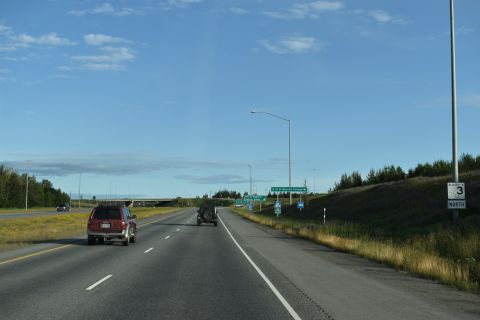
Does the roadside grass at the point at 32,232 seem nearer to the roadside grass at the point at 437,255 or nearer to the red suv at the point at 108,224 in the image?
the red suv at the point at 108,224

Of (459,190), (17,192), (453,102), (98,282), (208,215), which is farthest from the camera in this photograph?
(17,192)

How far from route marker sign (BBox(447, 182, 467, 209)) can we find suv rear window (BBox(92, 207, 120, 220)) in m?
14.0

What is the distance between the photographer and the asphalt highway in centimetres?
883

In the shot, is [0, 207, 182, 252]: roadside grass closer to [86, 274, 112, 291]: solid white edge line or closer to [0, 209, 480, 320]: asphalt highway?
[0, 209, 480, 320]: asphalt highway

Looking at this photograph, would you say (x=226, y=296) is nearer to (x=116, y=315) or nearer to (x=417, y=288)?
(x=116, y=315)

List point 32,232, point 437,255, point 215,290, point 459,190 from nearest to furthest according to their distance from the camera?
point 215,290 → point 437,255 → point 459,190 → point 32,232

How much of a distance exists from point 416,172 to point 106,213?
236 ft

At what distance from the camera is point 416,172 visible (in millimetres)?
87438

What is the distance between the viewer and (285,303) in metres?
9.76

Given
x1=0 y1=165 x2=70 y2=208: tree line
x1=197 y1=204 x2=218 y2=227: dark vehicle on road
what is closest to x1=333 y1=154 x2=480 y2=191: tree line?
x1=197 y1=204 x2=218 y2=227: dark vehicle on road

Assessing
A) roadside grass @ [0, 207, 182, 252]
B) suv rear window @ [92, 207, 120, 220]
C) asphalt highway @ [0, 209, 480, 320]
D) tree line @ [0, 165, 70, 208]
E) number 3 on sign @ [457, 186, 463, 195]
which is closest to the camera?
asphalt highway @ [0, 209, 480, 320]

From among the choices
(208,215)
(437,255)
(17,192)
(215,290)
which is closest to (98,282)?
(215,290)

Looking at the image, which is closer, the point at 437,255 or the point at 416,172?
the point at 437,255

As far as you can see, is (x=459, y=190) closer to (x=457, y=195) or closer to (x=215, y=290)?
(x=457, y=195)
